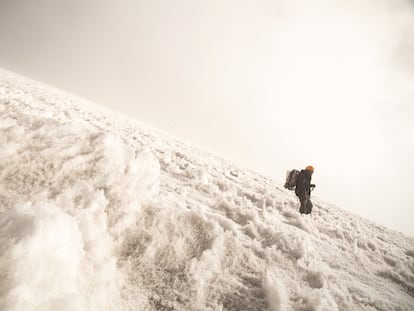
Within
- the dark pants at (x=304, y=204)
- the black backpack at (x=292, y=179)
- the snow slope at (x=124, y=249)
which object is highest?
the black backpack at (x=292, y=179)

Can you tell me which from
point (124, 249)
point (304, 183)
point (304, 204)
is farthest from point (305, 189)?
point (124, 249)

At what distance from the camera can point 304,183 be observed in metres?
8.27

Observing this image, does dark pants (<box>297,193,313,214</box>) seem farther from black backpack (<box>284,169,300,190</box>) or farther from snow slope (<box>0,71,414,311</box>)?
snow slope (<box>0,71,414,311</box>)

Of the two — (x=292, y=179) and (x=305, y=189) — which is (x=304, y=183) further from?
(x=292, y=179)

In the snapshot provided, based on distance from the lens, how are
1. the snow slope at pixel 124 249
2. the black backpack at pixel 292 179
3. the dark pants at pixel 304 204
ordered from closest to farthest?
the snow slope at pixel 124 249, the dark pants at pixel 304 204, the black backpack at pixel 292 179

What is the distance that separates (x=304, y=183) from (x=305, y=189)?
193mm

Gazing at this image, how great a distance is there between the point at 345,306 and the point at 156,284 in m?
2.49

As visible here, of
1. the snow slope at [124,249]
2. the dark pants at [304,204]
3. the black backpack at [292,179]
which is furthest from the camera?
the black backpack at [292,179]

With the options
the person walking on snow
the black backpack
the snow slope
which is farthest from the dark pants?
the snow slope

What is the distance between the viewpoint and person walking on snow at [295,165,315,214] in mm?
8172

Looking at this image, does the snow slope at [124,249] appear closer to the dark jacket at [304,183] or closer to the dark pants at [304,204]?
the dark pants at [304,204]

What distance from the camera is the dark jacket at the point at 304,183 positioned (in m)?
8.23

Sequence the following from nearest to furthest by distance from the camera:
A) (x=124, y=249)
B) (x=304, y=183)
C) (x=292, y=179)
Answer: (x=124, y=249) → (x=304, y=183) → (x=292, y=179)

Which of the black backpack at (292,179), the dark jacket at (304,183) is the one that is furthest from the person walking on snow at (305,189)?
the black backpack at (292,179)
